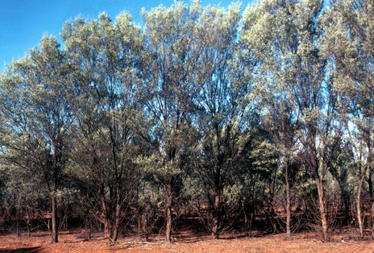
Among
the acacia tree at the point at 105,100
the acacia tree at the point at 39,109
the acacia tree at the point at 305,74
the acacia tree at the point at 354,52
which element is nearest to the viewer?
the acacia tree at the point at 354,52

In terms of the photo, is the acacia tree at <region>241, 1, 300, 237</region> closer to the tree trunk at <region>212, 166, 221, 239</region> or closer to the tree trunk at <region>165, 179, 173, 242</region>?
the tree trunk at <region>212, 166, 221, 239</region>

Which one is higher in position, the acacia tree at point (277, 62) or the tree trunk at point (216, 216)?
the acacia tree at point (277, 62)

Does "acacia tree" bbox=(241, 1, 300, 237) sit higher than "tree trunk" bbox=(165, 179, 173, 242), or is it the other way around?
"acacia tree" bbox=(241, 1, 300, 237)

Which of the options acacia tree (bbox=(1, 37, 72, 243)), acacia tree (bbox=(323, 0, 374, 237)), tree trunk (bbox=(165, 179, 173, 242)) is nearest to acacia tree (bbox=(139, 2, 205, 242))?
tree trunk (bbox=(165, 179, 173, 242))

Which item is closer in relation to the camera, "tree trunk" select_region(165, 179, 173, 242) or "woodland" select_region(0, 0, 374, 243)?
"woodland" select_region(0, 0, 374, 243)

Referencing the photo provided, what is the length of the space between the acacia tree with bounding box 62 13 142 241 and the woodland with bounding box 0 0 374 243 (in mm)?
56

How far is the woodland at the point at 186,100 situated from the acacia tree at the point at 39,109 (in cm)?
7

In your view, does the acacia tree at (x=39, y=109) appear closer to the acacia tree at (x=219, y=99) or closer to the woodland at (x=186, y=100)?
the woodland at (x=186, y=100)

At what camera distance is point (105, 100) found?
16.6m

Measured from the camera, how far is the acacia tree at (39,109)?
18031 millimetres

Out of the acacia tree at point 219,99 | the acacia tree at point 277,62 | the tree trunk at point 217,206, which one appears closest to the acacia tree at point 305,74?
the acacia tree at point 277,62

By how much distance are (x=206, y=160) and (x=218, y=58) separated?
19.7 feet

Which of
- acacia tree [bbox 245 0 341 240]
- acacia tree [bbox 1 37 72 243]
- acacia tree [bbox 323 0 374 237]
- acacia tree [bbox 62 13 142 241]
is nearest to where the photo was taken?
acacia tree [bbox 323 0 374 237]

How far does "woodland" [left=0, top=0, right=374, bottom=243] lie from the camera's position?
1507 centimetres
